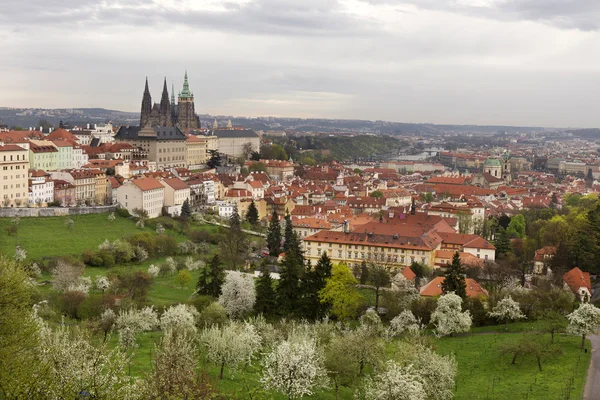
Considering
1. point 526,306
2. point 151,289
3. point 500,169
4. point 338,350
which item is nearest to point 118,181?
point 151,289

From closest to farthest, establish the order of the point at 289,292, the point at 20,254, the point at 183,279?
the point at 289,292
the point at 183,279
the point at 20,254

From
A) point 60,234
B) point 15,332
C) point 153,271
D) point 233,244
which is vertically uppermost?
point 15,332

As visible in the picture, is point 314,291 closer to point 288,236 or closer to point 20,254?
point 288,236

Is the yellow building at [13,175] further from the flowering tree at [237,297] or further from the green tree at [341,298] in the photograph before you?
the green tree at [341,298]

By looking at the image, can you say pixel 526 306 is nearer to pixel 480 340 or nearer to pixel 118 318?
pixel 480 340

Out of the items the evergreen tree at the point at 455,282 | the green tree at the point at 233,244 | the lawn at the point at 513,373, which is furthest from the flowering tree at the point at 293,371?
the green tree at the point at 233,244

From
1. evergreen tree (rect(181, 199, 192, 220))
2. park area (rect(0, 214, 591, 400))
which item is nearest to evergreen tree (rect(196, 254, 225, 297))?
park area (rect(0, 214, 591, 400))

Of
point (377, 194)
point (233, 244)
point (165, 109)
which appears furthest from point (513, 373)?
point (165, 109)

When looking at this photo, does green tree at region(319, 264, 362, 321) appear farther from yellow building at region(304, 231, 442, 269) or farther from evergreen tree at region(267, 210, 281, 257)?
evergreen tree at region(267, 210, 281, 257)
